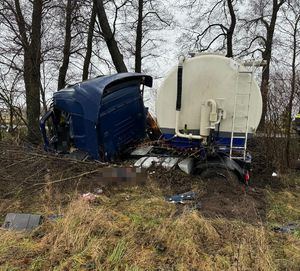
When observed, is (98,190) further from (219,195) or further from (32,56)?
(32,56)

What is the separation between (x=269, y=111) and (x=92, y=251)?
19.7 ft

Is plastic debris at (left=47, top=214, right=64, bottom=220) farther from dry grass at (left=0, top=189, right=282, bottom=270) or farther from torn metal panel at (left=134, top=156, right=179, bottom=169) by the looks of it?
torn metal panel at (left=134, top=156, right=179, bottom=169)

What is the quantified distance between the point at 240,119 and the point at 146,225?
3238mm

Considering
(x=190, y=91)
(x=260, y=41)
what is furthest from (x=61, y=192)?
(x=260, y=41)

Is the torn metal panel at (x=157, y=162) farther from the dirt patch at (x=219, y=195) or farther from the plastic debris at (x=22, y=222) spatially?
the plastic debris at (x=22, y=222)

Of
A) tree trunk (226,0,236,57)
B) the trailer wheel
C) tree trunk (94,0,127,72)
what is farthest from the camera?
tree trunk (226,0,236,57)

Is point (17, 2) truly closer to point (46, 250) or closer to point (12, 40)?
point (12, 40)

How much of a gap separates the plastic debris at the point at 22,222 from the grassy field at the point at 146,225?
7.3 inches

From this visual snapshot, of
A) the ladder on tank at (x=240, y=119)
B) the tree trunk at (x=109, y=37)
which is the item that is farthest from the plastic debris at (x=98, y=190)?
the tree trunk at (x=109, y=37)

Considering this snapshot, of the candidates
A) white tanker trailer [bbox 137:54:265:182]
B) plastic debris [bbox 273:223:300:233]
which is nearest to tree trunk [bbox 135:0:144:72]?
white tanker trailer [bbox 137:54:265:182]

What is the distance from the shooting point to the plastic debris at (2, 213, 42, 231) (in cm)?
446

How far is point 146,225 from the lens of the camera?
435cm

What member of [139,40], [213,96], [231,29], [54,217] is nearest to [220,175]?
[213,96]

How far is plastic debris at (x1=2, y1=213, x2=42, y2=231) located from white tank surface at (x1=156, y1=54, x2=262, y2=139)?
10.7ft
